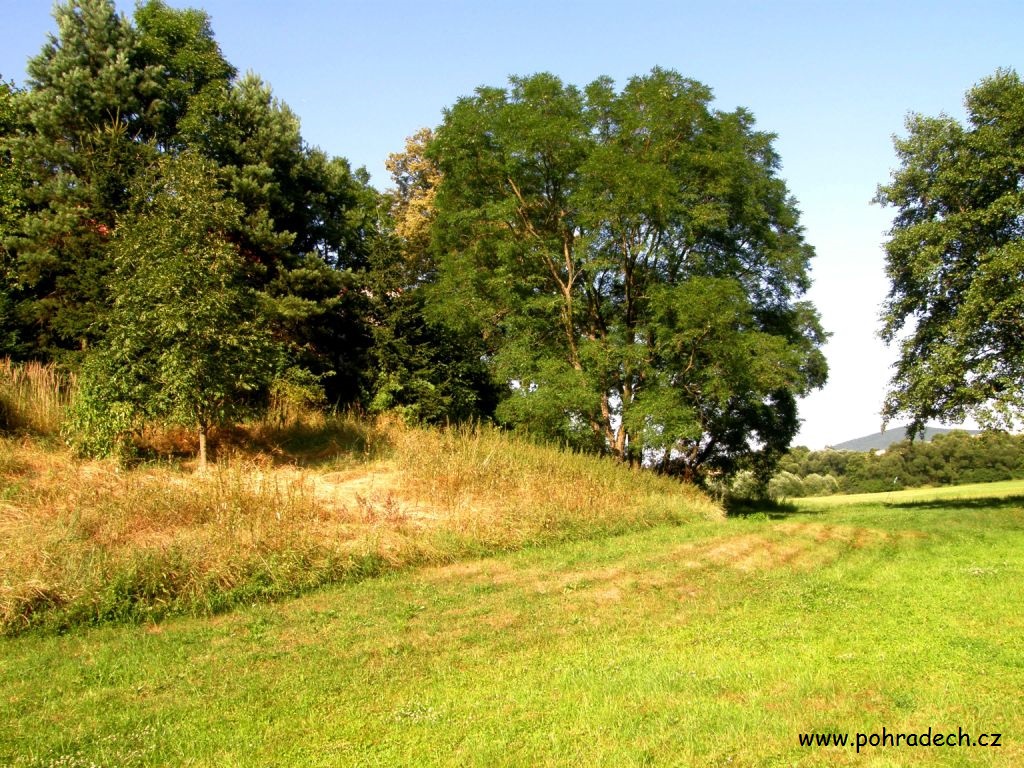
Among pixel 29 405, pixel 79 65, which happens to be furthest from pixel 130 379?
pixel 79 65

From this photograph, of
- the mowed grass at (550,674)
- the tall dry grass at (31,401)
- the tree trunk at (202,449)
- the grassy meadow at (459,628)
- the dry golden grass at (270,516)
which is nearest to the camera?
the mowed grass at (550,674)

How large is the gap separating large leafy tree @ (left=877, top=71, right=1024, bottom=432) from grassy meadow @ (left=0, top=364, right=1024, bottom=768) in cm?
628

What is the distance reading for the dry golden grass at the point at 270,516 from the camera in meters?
7.67

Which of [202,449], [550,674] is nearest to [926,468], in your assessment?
[202,449]

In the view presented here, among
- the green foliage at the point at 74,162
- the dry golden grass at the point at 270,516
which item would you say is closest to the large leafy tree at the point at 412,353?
the dry golden grass at the point at 270,516

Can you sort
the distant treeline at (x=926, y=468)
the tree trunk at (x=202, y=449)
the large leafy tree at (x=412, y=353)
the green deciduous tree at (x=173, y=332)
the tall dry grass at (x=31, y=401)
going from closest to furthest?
the green deciduous tree at (x=173, y=332) < the tree trunk at (x=202, y=449) < the tall dry grass at (x=31, y=401) < the large leafy tree at (x=412, y=353) < the distant treeline at (x=926, y=468)

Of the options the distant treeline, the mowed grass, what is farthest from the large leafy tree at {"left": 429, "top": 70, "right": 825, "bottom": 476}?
the distant treeline

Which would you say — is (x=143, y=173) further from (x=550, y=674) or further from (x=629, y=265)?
(x=550, y=674)

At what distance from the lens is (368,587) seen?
882cm

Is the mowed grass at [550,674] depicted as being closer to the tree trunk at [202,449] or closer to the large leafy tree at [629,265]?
the tree trunk at [202,449]

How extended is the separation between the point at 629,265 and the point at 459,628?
1622 cm

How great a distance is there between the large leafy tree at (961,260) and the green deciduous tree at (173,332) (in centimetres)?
1703

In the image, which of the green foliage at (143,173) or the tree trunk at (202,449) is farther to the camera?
the green foliage at (143,173)

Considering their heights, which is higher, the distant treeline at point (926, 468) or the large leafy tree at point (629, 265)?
the large leafy tree at point (629, 265)
